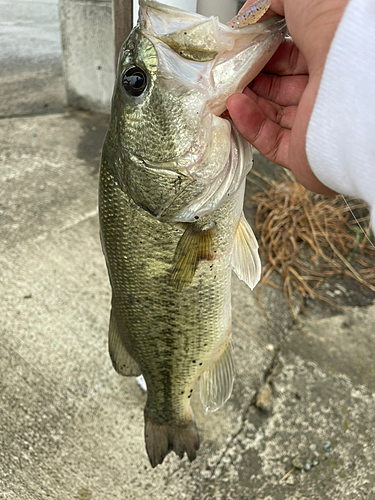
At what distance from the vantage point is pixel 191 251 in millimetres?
1086

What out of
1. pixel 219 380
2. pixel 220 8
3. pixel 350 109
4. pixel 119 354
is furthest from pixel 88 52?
pixel 350 109

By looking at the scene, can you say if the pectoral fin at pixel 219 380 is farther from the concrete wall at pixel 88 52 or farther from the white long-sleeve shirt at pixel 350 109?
the concrete wall at pixel 88 52

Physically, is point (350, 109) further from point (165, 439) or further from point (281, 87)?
point (165, 439)

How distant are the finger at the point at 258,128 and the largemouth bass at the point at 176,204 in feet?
0.11

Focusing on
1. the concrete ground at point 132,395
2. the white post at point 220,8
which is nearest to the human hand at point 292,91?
the white post at point 220,8

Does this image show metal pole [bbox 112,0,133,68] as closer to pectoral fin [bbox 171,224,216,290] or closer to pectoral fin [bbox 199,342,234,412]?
pectoral fin [bbox 171,224,216,290]

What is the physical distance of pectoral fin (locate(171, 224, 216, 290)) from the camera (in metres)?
1.08

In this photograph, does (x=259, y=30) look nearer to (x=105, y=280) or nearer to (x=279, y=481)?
(x=279, y=481)

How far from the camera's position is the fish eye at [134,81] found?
1.00m

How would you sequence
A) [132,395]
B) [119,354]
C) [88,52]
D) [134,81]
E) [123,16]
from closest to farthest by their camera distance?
[134,81] → [119,354] → [123,16] → [132,395] → [88,52]

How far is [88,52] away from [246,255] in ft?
14.4

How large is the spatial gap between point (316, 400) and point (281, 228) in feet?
4.84

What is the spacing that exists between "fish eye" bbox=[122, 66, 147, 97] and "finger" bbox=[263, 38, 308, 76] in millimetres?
419

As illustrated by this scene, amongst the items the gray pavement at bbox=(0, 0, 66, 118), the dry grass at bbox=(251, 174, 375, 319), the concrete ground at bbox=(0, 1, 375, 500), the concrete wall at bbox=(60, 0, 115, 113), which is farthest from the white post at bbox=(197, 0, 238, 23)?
the gray pavement at bbox=(0, 0, 66, 118)
